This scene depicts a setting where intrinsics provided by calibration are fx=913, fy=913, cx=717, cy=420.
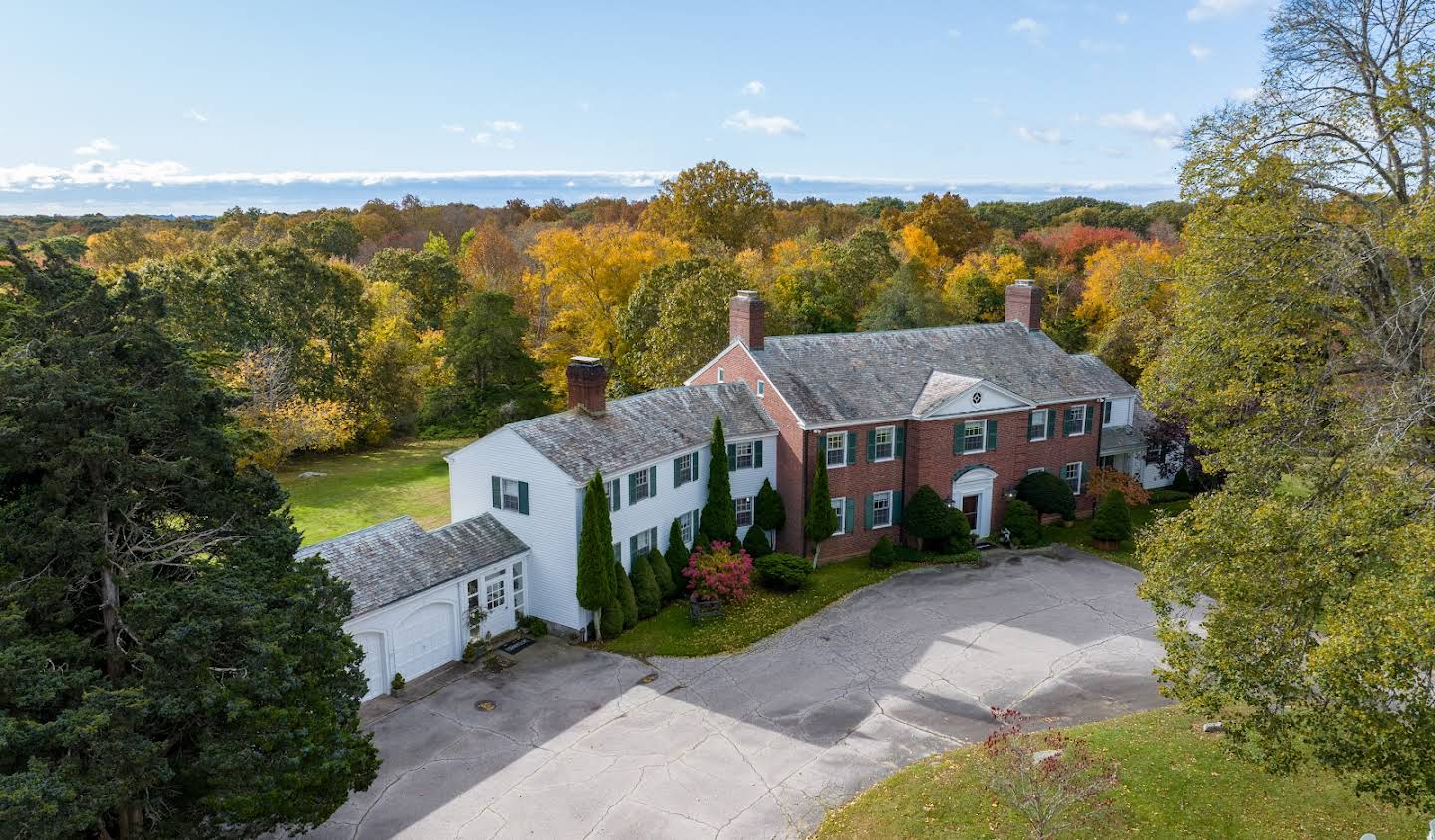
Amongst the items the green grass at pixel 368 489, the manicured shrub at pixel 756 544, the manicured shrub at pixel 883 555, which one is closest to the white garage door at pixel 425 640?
the green grass at pixel 368 489

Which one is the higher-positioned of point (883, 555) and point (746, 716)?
point (883, 555)

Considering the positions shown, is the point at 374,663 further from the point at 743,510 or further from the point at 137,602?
the point at 743,510

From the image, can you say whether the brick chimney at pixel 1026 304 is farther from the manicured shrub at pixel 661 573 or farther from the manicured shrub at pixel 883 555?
the manicured shrub at pixel 661 573

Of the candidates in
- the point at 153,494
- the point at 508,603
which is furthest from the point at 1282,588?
the point at 508,603

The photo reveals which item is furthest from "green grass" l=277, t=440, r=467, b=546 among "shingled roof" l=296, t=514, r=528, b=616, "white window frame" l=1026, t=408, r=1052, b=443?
"white window frame" l=1026, t=408, r=1052, b=443

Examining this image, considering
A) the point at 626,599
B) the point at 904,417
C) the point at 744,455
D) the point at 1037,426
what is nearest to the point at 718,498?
the point at 744,455

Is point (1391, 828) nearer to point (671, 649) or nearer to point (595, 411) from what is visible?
point (671, 649)

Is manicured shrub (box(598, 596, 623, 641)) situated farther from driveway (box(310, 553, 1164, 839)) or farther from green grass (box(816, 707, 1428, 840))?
green grass (box(816, 707, 1428, 840))

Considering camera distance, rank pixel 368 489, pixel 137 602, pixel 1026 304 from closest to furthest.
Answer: pixel 137 602, pixel 1026 304, pixel 368 489
